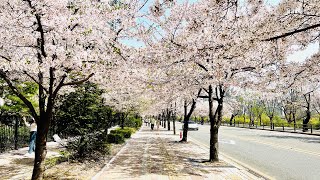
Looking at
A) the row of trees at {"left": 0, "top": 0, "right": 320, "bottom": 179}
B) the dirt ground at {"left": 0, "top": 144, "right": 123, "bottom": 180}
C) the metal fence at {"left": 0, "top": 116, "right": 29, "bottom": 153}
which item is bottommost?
the dirt ground at {"left": 0, "top": 144, "right": 123, "bottom": 180}

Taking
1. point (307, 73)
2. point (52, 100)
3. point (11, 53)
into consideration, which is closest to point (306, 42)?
point (307, 73)

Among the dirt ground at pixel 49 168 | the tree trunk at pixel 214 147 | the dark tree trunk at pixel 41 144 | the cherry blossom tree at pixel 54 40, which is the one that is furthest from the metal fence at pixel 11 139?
the tree trunk at pixel 214 147

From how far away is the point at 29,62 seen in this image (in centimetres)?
693

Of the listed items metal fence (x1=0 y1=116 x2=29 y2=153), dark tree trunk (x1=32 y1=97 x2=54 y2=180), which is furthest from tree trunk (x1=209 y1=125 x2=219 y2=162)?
metal fence (x1=0 y1=116 x2=29 y2=153)

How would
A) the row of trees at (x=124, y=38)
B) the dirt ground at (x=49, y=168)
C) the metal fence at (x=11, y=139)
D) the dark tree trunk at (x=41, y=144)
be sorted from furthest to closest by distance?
the metal fence at (x=11, y=139)
the dirt ground at (x=49, y=168)
the dark tree trunk at (x=41, y=144)
the row of trees at (x=124, y=38)

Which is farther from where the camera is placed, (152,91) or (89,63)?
(152,91)

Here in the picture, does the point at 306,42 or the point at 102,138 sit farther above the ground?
the point at 306,42

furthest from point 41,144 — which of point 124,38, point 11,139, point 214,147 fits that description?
point 11,139

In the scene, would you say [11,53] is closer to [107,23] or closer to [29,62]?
[29,62]

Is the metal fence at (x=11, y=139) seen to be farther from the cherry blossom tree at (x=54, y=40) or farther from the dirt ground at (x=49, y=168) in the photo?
the cherry blossom tree at (x=54, y=40)

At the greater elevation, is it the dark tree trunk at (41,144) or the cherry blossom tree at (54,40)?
the cherry blossom tree at (54,40)

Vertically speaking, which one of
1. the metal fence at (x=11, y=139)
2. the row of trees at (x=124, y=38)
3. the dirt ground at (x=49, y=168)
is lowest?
the dirt ground at (x=49, y=168)

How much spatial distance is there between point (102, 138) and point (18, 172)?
16.8 ft

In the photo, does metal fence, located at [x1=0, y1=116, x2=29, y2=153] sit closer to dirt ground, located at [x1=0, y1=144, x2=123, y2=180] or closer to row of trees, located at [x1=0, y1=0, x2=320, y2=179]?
dirt ground, located at [x1=0, y1=144, x2=123, y2=180]
